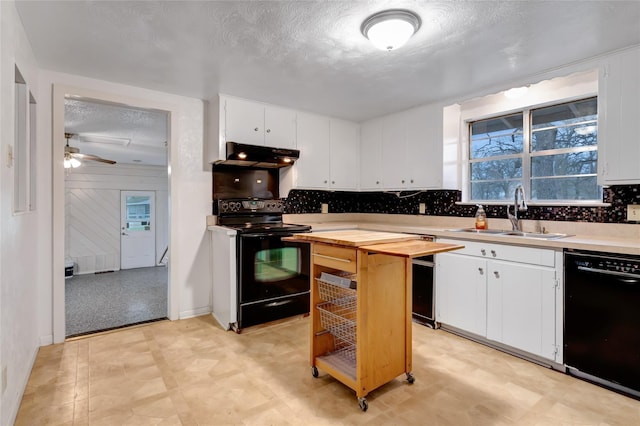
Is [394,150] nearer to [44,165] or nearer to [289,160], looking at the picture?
[289,160]

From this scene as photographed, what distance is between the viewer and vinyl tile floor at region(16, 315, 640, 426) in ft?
5.89

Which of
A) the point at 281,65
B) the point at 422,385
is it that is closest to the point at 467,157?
the point at 281,65

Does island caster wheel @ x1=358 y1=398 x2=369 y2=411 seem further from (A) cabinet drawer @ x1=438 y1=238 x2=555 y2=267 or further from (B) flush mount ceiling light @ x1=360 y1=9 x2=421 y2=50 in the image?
(B) flush mount ceiling light @ x1=360 y1=9 x2=421 y2=50

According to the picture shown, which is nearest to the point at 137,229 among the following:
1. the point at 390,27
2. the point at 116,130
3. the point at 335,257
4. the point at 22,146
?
the point at 116,130

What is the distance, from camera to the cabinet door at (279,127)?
3582 millimetres

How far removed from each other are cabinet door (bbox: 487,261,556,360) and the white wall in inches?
120

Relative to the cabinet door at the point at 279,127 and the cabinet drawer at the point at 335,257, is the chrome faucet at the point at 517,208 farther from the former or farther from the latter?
the cabinet door at the point at 279,127

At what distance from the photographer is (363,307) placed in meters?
1.85

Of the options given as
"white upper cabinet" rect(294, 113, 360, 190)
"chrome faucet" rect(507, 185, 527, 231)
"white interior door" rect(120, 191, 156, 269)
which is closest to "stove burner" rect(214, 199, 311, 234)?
"white upper cabinet" rect(294, 113, 360, 190)

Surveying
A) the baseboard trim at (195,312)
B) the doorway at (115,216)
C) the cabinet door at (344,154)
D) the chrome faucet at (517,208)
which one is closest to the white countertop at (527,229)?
the chrome faucet at (517,208)

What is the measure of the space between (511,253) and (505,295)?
1.08 feet

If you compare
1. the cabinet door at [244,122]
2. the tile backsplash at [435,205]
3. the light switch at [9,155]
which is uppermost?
the cabinet door at [244,122]

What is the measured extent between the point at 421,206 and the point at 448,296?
126 centimetres

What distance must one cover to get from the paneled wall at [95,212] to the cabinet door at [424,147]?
576 cm
